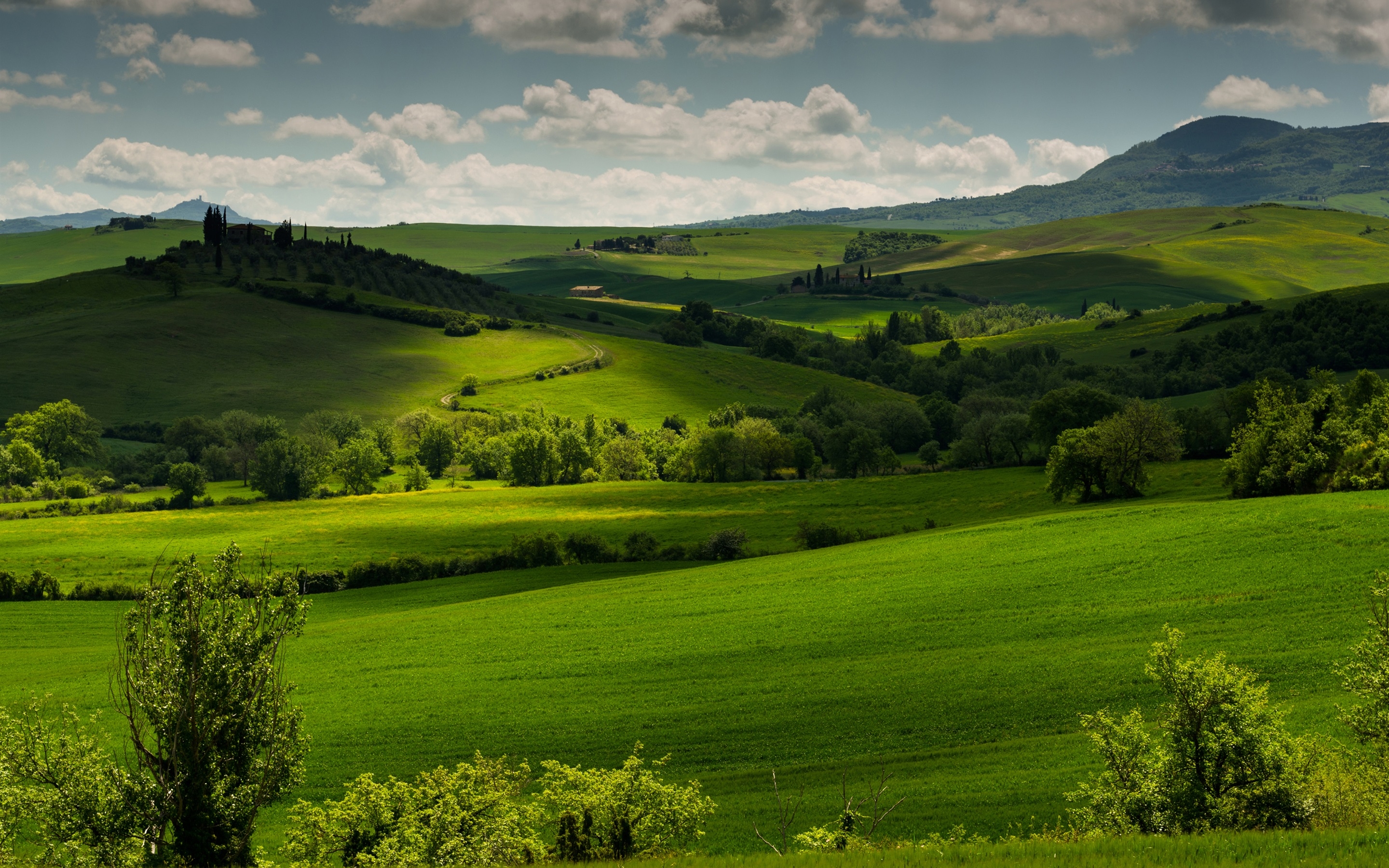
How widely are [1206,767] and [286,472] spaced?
117m

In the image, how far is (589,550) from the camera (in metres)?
82.9

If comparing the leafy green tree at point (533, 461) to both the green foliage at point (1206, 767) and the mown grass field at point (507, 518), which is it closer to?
the mown grass field at point (507, 518)

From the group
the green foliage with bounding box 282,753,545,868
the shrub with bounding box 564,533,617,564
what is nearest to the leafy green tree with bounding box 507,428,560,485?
the shrub with bounding box 564,533,617,564

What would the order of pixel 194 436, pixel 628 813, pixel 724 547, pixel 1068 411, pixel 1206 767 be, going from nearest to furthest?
pixel 1206 767, pixel 628 813, pixel 724 547, pixel 1068 411, pixel 194 436

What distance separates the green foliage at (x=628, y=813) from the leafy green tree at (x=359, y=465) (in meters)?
109

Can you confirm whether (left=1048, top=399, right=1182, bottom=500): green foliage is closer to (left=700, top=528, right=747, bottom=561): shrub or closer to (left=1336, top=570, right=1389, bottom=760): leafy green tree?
(left=700, top=528, right=747, bottom=561): shrub

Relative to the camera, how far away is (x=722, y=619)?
5422cm

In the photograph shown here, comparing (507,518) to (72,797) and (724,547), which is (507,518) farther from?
(72,797)

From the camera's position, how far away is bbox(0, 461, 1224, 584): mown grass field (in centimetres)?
8250

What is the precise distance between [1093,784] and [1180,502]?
4543cm

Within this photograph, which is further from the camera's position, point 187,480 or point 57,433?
point 57,433

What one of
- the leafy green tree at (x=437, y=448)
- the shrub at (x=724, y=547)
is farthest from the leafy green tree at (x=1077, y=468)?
the leafy green tree at (x=437, y=448)

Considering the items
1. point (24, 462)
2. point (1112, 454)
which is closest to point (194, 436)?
point (24, 462)

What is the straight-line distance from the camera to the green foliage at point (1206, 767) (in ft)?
75.0
